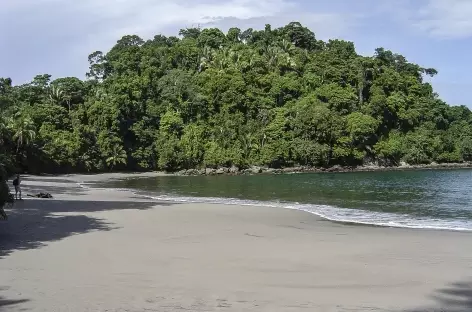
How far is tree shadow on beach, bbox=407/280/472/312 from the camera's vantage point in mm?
7891

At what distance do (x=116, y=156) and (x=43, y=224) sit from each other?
60515 millimetres

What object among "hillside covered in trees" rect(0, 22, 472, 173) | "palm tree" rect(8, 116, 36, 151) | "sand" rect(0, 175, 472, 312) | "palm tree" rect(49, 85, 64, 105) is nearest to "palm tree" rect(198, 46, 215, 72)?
"hillside covered in trees" rect(0, 22, 472, 173)

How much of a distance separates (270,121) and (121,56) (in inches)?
1298

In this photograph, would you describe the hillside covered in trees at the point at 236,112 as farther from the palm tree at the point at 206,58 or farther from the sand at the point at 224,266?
the sand at the point at 224,266

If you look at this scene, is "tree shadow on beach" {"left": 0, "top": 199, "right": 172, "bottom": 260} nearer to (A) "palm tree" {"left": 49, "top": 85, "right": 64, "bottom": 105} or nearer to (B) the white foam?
(B) the white foam

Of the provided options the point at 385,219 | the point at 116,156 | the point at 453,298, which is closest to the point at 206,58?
the point at 116,156

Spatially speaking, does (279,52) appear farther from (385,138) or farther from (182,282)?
(182,282)

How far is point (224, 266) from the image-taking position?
10922mm

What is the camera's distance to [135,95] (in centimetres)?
Answer: 8356

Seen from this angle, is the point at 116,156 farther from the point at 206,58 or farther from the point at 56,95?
the point at 206,58

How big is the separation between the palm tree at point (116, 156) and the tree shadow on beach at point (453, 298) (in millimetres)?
70260

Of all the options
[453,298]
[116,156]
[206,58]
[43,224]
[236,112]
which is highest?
[206,58]

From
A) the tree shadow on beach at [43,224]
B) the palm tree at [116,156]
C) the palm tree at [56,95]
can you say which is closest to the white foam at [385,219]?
the tree shadow on beach at [43,224]

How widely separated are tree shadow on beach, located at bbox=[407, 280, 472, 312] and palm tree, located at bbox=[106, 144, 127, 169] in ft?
231
